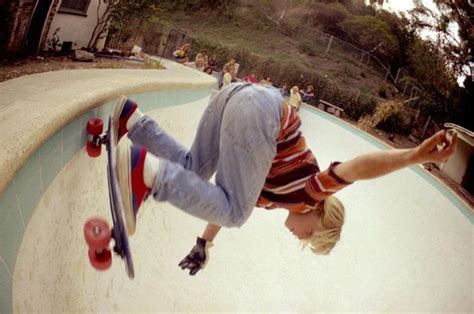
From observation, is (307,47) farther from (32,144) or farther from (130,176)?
(32,144)

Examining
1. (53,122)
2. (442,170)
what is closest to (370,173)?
Result: (53,122)

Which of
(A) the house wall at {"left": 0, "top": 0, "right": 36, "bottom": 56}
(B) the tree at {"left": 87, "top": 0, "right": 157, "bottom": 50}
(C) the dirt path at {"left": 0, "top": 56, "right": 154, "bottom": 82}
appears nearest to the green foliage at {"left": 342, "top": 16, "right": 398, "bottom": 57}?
(B) the tree at {"left": 87, "top": 0, "right": 157, "bottom": 50}

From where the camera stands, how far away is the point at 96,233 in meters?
1.12

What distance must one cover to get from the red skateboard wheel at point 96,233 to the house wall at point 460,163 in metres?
5.54

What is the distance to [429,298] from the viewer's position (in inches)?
117

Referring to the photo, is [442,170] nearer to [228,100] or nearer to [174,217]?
[174,217]

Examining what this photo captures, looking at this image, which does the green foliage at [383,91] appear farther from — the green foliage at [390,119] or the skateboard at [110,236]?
the skateboard at [110,236]

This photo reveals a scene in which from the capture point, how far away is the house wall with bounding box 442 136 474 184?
18.0 feet

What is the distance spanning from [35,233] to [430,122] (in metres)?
8.80

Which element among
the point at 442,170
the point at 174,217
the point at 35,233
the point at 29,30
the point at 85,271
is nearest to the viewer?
the point at 35,233

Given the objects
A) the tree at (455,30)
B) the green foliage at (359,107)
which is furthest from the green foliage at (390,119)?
the tree at (455,30)

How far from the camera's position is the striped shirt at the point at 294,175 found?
149 cm

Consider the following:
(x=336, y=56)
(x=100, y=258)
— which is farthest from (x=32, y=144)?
(x=336, y=56)

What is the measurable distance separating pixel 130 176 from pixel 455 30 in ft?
29.6
